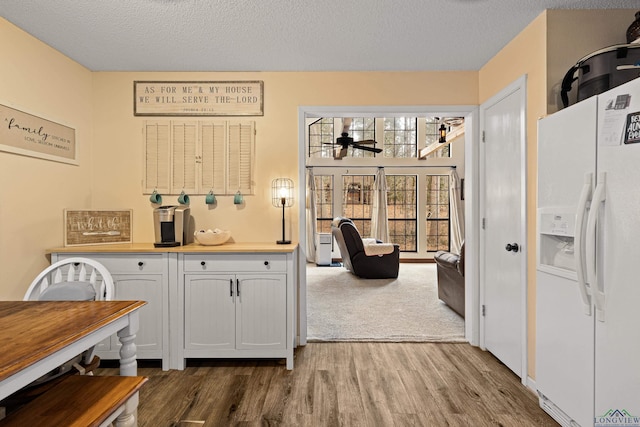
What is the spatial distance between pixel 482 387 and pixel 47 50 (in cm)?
420

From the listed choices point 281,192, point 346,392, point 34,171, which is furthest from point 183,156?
point 346,392

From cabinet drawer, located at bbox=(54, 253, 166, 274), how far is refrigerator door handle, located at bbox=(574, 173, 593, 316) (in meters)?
2.72

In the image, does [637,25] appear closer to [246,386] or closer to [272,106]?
[272,106]

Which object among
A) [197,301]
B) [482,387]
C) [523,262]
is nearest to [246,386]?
[197,301]

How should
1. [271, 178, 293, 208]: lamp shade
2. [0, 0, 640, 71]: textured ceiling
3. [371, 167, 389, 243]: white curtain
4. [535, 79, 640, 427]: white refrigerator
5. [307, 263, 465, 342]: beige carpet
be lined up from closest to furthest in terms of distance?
[535, 79, 640, 427]: white refrigerator, [0, 0, 640, 71]: textured ceiling, [271, 178, 293, 208]: lamp shade, [307, 263, 465, 342]: beige carpet, [371, 167, 389, 243]: white curtain

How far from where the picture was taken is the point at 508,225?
2.75m

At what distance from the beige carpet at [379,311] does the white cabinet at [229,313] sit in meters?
0.74

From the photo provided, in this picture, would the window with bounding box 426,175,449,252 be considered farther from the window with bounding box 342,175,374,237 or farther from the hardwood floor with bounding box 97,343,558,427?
the hardwood floor with bounding box 97,343,558,427

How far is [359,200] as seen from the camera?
8.55m

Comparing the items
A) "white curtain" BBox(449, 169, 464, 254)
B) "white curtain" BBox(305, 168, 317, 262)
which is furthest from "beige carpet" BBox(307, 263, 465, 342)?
"white curtain" BBox(449, 169, 464, 254)

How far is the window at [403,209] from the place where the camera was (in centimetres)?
848

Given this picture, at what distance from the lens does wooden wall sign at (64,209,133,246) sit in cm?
283

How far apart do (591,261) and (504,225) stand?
1.20m

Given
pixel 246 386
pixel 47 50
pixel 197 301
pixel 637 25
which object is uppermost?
pixel 47 50
